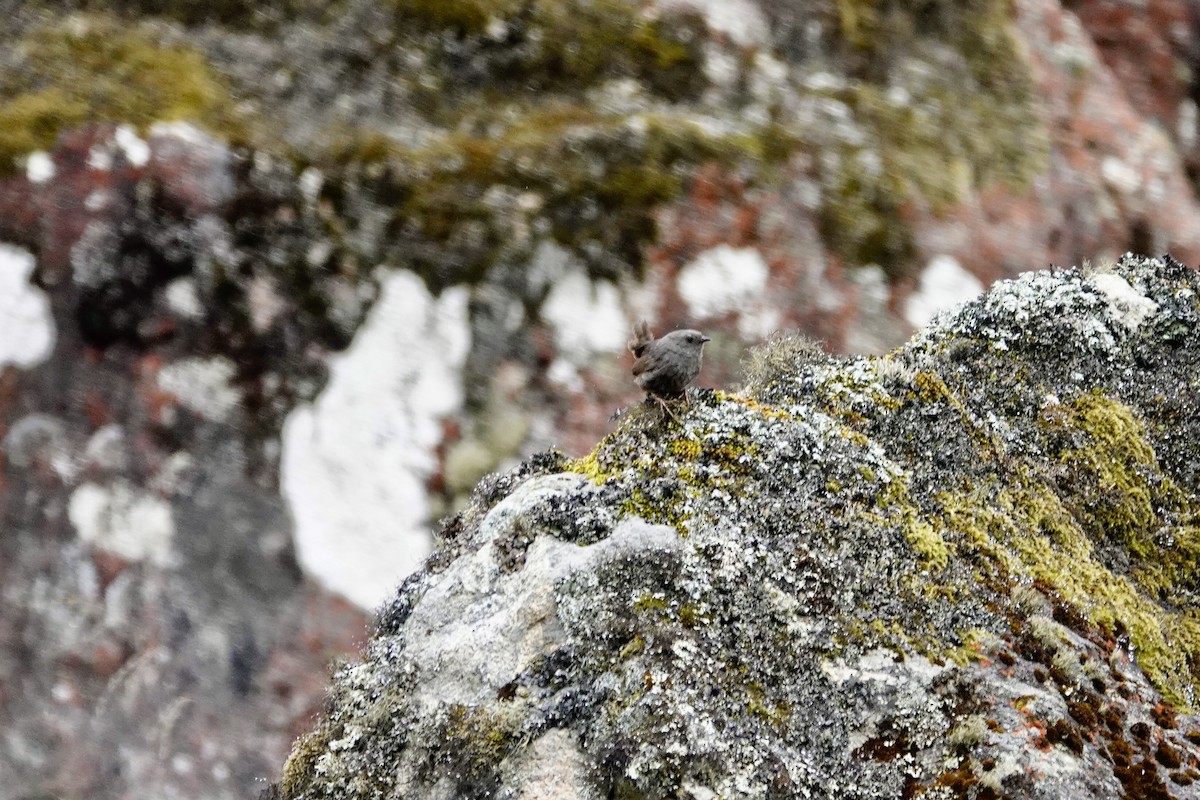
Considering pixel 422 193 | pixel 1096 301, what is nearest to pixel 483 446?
pixel 422 193

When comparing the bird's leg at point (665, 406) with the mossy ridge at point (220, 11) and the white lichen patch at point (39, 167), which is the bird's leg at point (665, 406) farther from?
the mossy ridge at point (220, 11)

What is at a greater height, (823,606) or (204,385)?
(823,606)

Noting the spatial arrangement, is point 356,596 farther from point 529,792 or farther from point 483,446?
point 529,792

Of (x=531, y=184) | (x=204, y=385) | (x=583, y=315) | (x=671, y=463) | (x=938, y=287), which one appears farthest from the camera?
(x=938, y=287)

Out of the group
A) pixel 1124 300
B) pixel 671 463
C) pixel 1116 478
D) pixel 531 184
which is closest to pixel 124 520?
pixel 531 184

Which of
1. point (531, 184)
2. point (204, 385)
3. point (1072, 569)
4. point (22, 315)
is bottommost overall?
point (204, 385)

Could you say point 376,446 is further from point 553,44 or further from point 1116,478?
point 1116,478

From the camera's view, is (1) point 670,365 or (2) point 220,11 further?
(2) point 220,11
